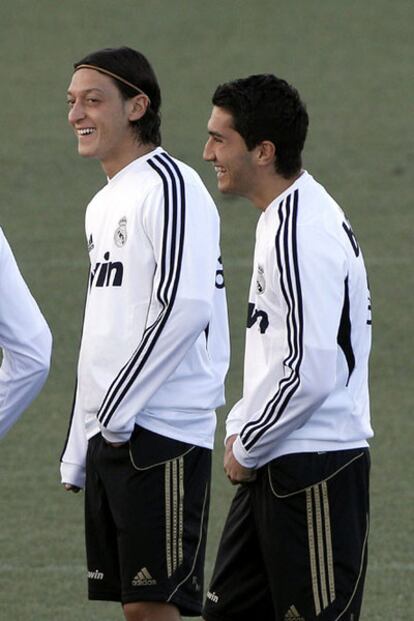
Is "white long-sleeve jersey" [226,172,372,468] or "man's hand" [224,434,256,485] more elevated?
"white long-sleeve jersey" [226,172,372,468]

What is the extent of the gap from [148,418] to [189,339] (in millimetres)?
270

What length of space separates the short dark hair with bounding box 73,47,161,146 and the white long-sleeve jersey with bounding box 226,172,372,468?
54 centimetres

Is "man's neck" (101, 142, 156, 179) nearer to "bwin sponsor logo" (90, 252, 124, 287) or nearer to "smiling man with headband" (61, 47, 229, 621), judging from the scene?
"smiling man with headband" (61, 47, 229, 621)

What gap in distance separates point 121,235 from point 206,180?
11127 mm

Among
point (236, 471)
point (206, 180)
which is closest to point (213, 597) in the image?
point (236, 471)

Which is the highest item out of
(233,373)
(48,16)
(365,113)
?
(48,16)

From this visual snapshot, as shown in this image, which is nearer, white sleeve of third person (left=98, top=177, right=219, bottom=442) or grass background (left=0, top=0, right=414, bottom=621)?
A: white sleeve of third person (left=98, top=177, right=219, bottom=442)

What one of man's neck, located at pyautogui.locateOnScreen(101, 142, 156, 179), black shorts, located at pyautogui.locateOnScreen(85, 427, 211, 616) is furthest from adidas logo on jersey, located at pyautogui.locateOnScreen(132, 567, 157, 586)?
man's neck, located at pyautogui.locateOnScreen(101, 142, 156, 179)

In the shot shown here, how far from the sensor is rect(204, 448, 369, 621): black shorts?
4.48m

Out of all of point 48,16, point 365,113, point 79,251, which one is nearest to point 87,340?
point 79,251

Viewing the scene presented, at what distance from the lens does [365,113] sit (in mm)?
18750

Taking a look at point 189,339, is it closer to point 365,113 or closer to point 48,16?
point 365,113

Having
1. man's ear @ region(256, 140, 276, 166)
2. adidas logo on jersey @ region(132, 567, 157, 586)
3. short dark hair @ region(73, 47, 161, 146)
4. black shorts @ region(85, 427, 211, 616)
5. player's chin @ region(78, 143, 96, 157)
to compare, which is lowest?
adidas logo on jersey @ region(132, 567, 157, 586)

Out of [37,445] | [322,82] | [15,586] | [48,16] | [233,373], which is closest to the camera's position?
[15,586]
